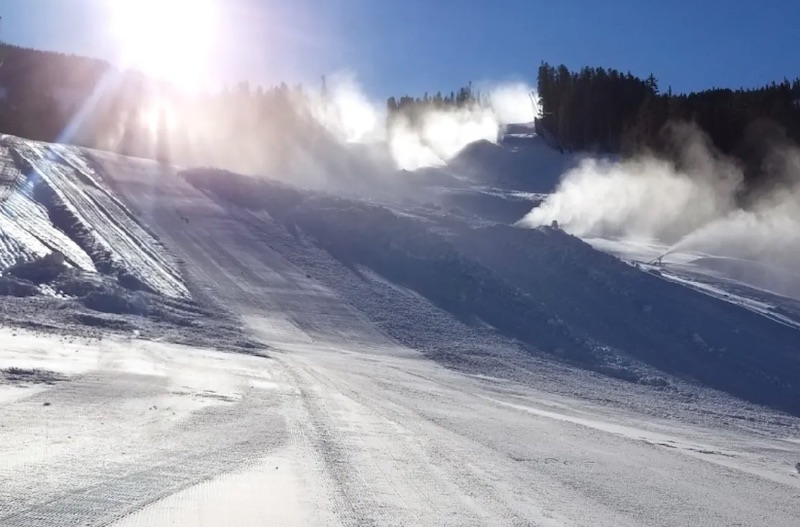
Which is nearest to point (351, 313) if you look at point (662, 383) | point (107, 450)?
point (662, 383)

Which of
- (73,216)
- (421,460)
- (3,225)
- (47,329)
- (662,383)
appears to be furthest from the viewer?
(73,216)

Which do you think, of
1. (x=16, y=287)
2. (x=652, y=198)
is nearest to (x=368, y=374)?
(x=16, y=287)

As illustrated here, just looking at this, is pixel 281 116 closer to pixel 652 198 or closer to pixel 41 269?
pixel 652 198

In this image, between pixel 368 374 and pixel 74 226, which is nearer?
pixel 368 374

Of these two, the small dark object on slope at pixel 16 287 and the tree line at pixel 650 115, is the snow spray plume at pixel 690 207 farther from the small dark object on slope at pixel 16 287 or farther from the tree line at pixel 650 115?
the small dark object on slope at pixel 16 287

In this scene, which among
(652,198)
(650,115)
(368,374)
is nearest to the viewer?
(368,374)

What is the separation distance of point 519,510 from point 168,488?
2.82m

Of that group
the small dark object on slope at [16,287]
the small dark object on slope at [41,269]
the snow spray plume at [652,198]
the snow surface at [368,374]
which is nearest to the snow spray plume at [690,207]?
the snow spray plume at [652,198]

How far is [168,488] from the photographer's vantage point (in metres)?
7.00

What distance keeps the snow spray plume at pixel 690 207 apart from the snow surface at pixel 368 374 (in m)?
4.17

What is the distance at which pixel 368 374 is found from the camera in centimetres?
1545

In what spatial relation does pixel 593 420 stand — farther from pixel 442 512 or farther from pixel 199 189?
pixel 199 189

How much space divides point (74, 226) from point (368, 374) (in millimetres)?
11634

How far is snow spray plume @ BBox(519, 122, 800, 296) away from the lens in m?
34.4
